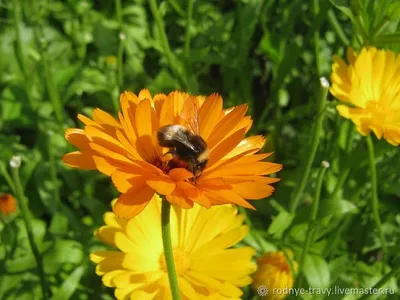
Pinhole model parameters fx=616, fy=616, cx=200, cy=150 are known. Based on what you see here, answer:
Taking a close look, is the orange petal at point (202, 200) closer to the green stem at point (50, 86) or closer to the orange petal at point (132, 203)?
the orange petal at point (132, 203)

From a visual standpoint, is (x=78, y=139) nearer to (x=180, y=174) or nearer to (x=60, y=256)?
(x=180, y=174)

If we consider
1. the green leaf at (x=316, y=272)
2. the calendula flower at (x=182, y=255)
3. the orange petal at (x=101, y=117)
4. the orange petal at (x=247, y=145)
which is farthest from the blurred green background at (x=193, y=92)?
the orange petal at (x=101, y=117)

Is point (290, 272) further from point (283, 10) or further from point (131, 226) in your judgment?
point (283, 10)

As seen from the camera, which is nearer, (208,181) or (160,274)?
(208,181)

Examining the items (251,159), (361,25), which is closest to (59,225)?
(251,159)

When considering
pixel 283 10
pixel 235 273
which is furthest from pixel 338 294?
pixel 283 10
